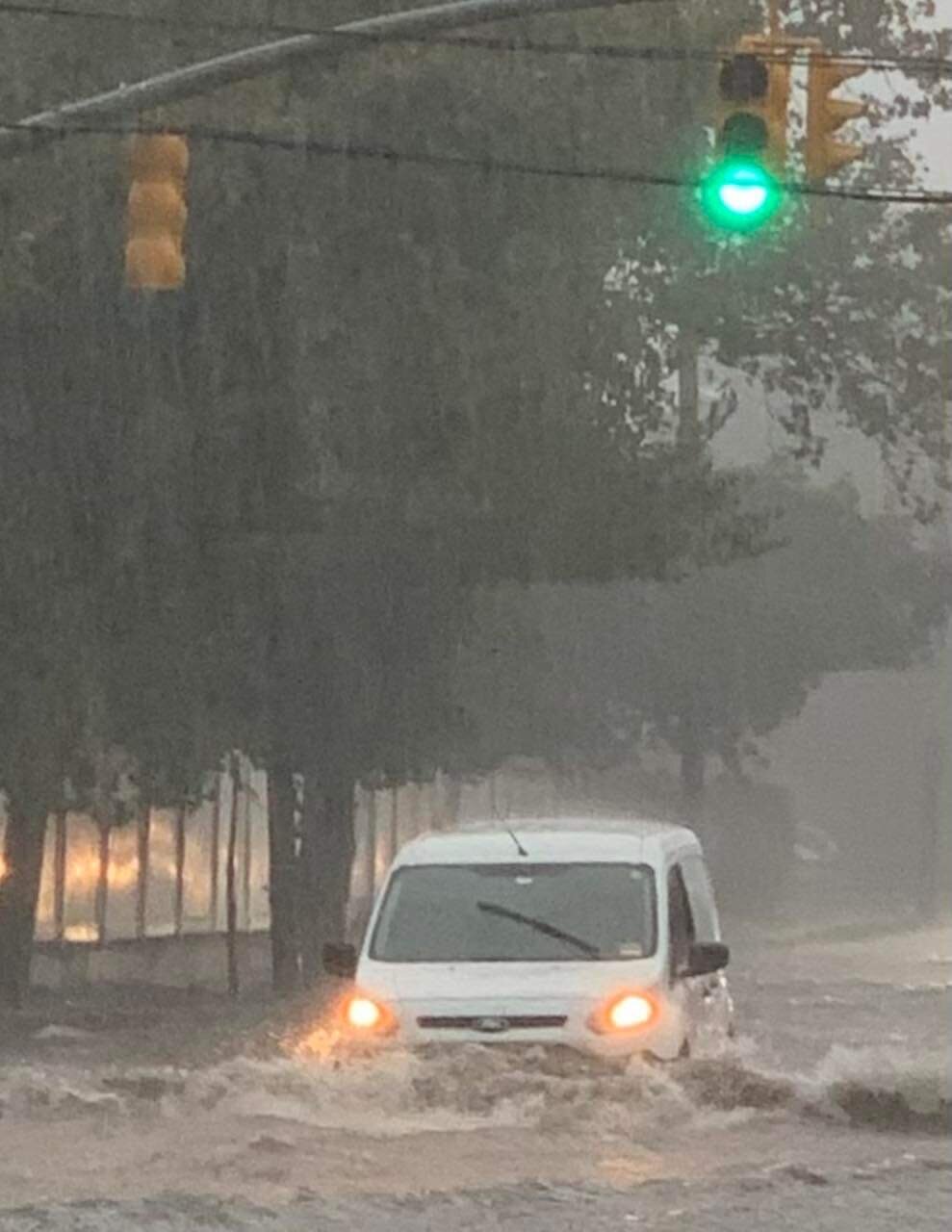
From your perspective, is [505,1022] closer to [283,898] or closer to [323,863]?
[323,863]

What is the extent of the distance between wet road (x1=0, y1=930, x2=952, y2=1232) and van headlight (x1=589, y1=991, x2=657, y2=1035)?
0.21 metres

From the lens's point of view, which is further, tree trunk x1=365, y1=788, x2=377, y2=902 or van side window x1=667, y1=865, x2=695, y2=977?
tree trunk x1=365, y1=788, x2=377, y2=902

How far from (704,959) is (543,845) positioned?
52.6 inches

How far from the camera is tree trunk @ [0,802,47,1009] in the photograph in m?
31.0

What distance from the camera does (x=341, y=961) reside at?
658 inches

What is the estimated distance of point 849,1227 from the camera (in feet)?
44.3

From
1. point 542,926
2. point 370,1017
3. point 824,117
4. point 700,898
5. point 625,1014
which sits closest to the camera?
point 824,117

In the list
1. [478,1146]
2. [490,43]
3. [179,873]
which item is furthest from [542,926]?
[179,873]

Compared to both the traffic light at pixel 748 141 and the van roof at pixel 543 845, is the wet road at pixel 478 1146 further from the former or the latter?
the traffic light at pixel 748 141

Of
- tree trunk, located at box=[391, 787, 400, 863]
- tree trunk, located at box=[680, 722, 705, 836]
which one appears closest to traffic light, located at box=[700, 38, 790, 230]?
tree trunk, located at box=[391, 787, 400, 863]

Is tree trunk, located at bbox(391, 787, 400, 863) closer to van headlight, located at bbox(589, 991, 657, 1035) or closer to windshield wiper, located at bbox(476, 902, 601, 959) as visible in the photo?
windshield wiper, located at bbox(476, 902, 601, 959)

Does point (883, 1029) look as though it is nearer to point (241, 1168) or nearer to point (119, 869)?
point (119, 869)

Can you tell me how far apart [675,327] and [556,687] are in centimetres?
1453

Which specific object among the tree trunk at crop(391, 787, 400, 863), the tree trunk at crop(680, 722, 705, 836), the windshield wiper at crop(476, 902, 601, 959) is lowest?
the windshield wiper at crop(476, 902, 601, 959)
